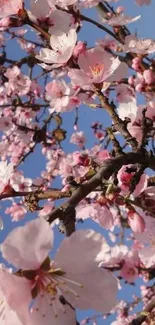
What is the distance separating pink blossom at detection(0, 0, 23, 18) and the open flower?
1471 mm

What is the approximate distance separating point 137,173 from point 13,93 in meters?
4.59

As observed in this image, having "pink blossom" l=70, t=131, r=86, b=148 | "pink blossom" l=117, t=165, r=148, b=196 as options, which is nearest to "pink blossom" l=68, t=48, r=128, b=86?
"pink blossom" l=117, t=165, r=148, b=196

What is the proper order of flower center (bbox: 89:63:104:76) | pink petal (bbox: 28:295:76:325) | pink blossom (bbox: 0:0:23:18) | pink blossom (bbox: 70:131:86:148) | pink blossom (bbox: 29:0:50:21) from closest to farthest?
1. pink petal (bbox: 28:295:76:325)
2. flower center (bbox: 89:63:104:76)
3. pink blossom (bbox: 0:0:23:18)
4. pink blossom (bbox: 29:0:50:21)
5. pink blossom (bbox: 70:131:86:148)

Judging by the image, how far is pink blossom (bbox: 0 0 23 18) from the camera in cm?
227

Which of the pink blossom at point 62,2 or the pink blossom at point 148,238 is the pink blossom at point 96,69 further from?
the pink blossom at point 148,238

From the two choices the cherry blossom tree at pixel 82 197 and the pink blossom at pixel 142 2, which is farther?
the pink blossom at pixel 142 2

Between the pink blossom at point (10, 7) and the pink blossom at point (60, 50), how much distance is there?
0.24 meters

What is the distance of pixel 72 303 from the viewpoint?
4.12ft

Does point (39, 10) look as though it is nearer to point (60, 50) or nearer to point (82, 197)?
point (60, 50)

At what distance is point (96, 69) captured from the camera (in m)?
2.02

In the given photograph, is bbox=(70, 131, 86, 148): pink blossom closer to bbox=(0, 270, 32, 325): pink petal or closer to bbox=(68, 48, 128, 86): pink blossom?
bbox=(68, 48, 128, 86): pink blossom

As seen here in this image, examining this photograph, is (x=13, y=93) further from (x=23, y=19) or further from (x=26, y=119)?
(x=23, y=19)

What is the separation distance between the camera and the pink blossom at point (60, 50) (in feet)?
6.83

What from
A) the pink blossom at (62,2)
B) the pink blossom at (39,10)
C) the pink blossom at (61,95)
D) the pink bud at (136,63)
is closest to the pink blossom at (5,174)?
the pink blossom at (39,10)
